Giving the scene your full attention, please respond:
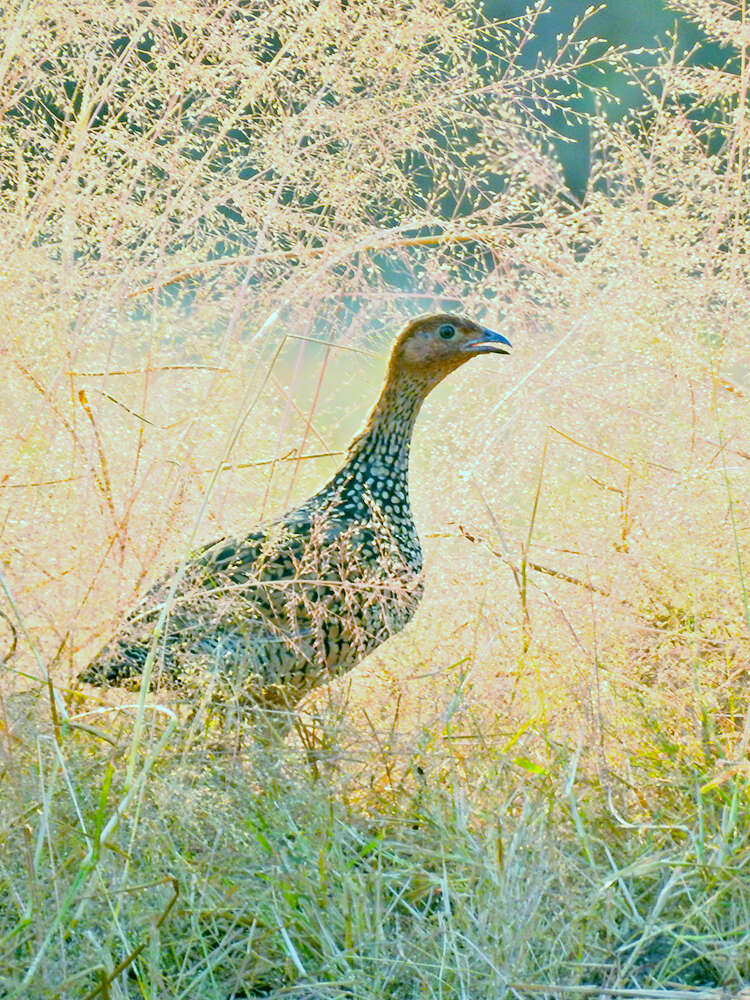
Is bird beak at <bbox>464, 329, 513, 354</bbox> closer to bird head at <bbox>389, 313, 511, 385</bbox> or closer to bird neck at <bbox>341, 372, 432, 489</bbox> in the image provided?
bird head at <bbox>389, 313, 511, 385</bbox>

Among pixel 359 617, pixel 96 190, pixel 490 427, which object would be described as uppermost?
pixel 96 190

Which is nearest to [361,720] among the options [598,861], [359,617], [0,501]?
[359,617]

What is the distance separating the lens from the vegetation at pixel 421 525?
6.05 ft

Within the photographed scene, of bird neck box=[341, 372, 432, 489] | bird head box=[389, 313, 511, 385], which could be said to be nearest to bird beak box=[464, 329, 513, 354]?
bird head box=[389, 313, 511, 385]

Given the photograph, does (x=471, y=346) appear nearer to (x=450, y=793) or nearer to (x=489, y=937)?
(x=450, y=793)

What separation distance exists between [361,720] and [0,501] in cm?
70

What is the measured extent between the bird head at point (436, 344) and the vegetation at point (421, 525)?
7 cm

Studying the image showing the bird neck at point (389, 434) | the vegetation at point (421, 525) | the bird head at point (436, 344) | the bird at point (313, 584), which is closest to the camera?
the vegetation at point (421, 525)

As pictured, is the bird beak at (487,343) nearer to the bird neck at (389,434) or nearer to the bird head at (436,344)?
the bird head at (436,344)

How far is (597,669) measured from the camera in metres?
2.16

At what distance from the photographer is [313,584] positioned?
7.84ft

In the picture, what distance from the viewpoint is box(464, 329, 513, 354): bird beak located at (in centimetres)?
308

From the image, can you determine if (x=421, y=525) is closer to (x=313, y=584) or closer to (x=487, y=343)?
(x=487, y=343)

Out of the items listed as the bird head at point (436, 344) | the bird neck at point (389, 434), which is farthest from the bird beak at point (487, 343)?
the bird neck at point (389, 434)
